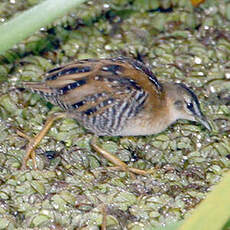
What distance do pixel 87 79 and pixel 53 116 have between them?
413mm

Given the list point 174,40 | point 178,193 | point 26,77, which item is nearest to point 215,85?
point 174,40

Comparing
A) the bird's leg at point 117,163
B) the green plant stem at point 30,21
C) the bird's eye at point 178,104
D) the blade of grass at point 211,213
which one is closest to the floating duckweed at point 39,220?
the bird's leg at point 117,163

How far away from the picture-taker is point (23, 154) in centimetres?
396

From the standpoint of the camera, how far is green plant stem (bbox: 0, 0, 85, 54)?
2750mm

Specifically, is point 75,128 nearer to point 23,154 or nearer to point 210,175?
point 23,154

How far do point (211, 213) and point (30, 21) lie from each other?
1.31 metres

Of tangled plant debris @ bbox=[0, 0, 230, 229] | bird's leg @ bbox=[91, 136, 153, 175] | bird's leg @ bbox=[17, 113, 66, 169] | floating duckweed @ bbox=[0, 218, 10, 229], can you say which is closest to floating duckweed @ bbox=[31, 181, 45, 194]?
tangled plant debris @ bbox=[0, 0, 230, 229]

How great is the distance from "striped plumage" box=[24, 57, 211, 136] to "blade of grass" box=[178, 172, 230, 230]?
179cm

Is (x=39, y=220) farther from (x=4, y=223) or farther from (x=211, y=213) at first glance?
(x=211, y=213)

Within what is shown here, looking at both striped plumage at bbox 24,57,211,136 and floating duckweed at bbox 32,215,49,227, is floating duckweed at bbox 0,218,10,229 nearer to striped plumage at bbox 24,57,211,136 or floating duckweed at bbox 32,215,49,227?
floating duckweed at bbox 32,215,49,227

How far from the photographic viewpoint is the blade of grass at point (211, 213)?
2080mm

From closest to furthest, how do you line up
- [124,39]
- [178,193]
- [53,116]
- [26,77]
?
[178,193] → [53,116] → [26,77] → [124,39]

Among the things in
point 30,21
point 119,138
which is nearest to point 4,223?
point 119,138

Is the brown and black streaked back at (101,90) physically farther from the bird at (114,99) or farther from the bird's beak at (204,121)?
the bird's beak at (204,121)
